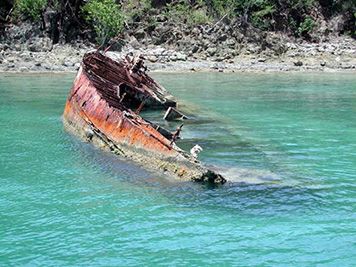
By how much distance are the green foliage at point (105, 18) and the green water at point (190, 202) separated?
82.7 ft

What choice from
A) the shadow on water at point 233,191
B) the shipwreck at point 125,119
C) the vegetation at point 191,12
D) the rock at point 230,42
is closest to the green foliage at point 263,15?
the vegetation at point 191,12

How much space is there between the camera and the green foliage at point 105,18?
147ft

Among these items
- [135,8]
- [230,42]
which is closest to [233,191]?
[230,42]

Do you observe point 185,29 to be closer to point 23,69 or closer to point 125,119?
point 23,69

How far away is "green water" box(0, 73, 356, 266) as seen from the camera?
8.77 metres

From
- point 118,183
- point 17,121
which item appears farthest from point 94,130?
point 17,121

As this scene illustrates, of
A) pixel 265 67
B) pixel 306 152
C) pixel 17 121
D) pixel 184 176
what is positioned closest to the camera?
pixel 184 176

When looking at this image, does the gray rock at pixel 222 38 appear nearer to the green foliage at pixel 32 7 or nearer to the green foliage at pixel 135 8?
the green foliage at pixel 135 8

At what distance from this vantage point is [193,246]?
9016mm

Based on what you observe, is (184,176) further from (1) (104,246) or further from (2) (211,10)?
(2) (211,10)

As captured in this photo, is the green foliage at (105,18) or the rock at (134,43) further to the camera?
the rock at (134,43)

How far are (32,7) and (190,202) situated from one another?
129 ft

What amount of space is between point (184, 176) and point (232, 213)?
2096 mm

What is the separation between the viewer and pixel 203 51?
4909 cm
